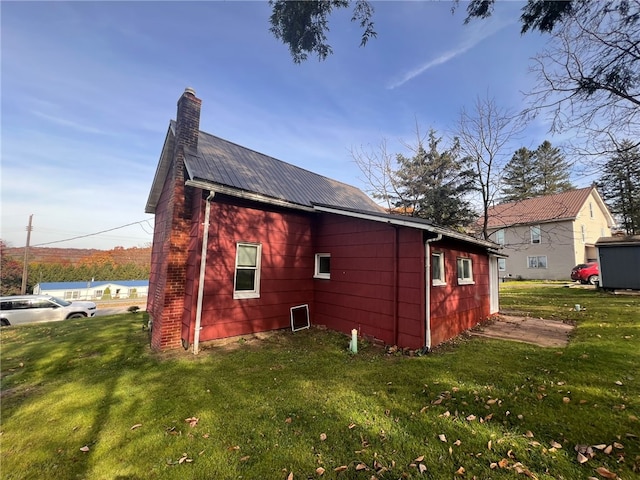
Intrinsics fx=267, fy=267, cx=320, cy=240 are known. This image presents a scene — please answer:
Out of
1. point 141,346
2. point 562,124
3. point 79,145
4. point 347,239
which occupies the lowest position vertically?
point 141,346

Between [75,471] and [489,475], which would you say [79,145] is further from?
[489,475]

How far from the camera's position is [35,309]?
1312cm

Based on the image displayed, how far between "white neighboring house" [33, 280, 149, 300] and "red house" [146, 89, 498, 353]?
39446 mm

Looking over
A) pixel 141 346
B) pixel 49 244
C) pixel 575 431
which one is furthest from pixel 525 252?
pixel 49 244

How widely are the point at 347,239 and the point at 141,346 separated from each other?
6.18 meters

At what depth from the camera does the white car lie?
12416 mm

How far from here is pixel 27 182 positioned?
484 inches

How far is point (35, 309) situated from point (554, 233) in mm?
35156

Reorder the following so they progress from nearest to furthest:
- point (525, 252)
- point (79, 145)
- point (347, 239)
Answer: point (347, 239)
point (79, 145)
point (525, 252)

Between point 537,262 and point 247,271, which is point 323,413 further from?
point 537,262

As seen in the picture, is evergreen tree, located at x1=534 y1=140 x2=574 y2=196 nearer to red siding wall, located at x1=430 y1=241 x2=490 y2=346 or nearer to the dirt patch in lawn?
the dirt patch in lawn

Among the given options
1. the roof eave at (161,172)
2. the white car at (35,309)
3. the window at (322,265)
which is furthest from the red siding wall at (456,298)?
the white car at (35,309)

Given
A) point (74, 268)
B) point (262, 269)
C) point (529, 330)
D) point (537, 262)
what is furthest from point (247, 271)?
point (74, 268)

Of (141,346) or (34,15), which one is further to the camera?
(141,346)
